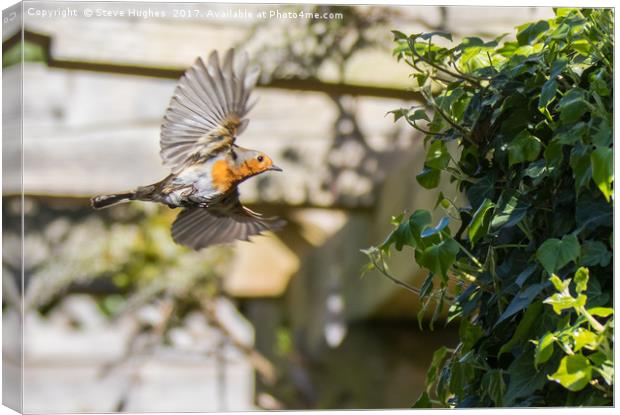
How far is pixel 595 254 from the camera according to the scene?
30.1 inches

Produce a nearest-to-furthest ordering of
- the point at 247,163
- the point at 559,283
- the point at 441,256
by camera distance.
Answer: the point at 559,283
the point at 441,256
the point at 247,163

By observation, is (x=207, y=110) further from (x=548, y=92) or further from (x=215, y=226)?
(x=548, y=92)

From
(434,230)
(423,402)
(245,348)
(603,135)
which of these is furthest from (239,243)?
(603,135)

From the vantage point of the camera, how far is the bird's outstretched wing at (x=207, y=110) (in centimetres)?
101

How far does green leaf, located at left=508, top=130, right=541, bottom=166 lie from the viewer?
816mm

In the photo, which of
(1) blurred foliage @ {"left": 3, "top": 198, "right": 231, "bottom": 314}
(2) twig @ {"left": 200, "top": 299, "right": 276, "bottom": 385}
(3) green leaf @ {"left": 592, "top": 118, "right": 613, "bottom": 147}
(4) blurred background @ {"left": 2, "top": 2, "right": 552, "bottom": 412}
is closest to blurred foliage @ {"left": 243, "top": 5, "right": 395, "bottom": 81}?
(4) blurred background @ {"left": 2, "top": 2, "right": 552, "bottom": 412}

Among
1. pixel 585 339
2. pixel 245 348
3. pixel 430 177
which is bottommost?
pixel 245 348

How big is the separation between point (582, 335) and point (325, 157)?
173 cm

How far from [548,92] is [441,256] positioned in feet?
0.53

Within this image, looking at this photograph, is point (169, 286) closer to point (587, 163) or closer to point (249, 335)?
point (249, 335)

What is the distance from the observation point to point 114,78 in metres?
2.28

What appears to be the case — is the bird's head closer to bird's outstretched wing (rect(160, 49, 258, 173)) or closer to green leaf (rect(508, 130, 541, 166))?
bird's outstretched wing (rect(160, 49, 258, 173))

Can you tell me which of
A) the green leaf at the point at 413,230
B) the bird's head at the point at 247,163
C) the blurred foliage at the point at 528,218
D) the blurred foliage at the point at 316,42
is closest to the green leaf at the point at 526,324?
the blurred foliage at the point at 528,218

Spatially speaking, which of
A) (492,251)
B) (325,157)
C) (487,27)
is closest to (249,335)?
(325,157)
